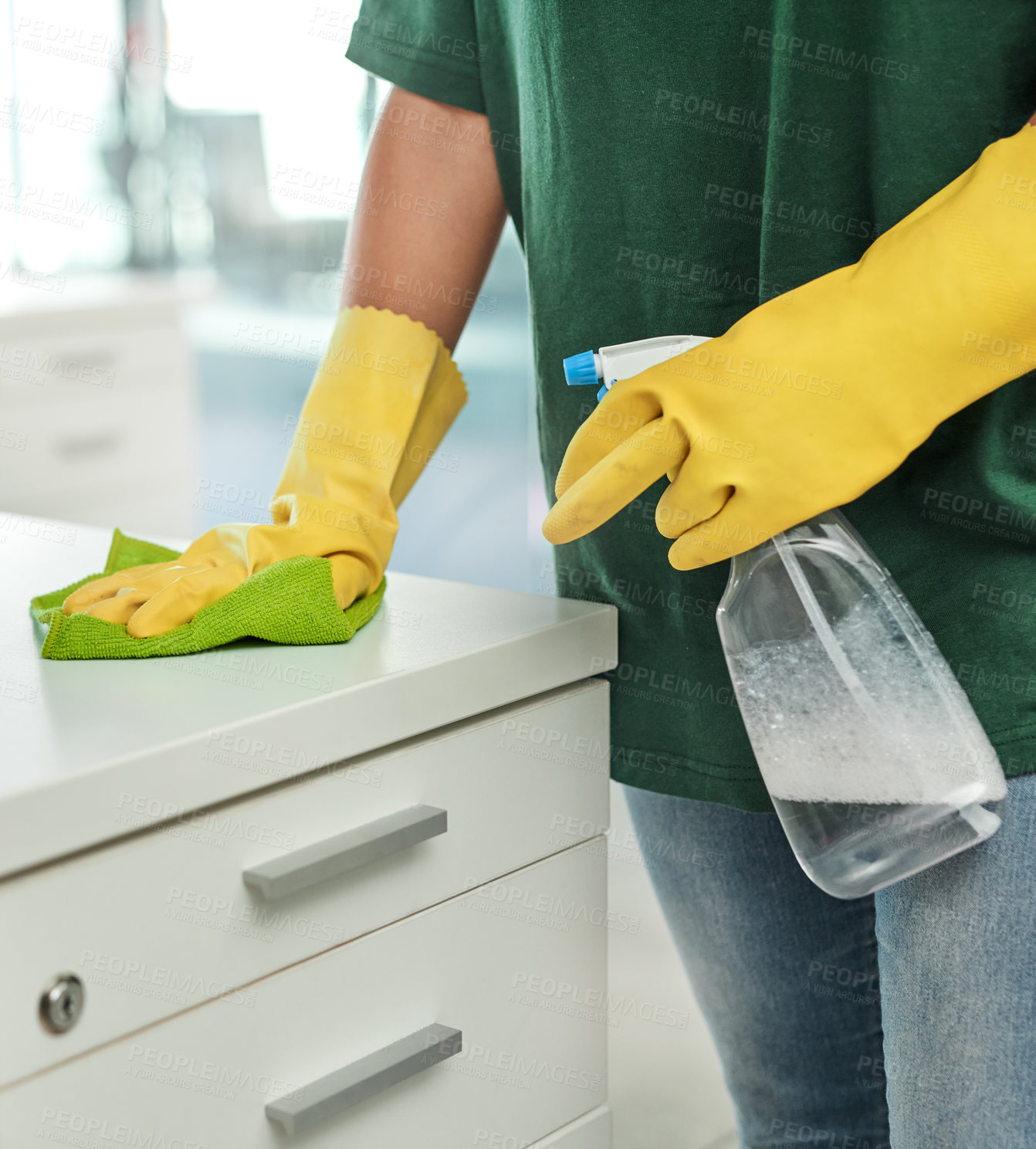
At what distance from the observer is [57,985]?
546 millimetres

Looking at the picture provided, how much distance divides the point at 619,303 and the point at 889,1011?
0.44m

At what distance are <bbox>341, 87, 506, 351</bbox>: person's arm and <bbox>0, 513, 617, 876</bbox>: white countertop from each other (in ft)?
0.66

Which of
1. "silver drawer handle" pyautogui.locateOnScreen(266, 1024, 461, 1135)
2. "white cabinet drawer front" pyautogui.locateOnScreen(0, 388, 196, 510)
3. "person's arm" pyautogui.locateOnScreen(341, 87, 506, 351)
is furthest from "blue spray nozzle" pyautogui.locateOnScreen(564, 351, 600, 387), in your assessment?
"white cabinet drawer front" pyautogui.locateOnScreen(0, 388, 196, 510)

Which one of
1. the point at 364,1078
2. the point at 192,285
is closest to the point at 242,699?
the point at 364,1078

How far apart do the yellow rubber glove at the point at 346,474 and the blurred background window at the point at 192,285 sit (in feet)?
4.45

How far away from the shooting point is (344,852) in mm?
645

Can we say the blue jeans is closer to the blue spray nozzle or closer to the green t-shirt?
the green t-shirt

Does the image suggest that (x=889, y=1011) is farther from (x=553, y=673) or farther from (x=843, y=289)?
(x=843, y=289)

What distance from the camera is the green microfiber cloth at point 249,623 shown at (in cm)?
72

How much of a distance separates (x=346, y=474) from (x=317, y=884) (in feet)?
0.94

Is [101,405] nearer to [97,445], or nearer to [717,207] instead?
[97,445]

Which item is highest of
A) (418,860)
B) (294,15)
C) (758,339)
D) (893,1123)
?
(294,15)

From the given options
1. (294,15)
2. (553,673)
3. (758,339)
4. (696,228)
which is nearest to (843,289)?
(758,339)

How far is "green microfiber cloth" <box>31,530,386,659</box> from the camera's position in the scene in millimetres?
724
